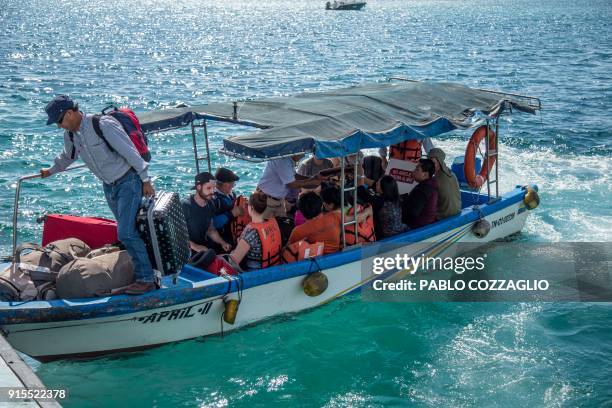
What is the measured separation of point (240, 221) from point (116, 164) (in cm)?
255

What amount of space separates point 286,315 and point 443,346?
192cm

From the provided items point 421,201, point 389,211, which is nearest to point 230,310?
point 389,211

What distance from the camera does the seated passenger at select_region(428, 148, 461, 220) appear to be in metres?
10.4

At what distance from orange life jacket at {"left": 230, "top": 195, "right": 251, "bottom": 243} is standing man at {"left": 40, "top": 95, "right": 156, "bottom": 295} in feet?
6.52

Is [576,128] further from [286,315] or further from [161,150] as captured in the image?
[286,315]

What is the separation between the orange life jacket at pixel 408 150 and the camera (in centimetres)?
1119

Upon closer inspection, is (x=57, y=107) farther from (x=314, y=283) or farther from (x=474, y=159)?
(x=474, y=159)

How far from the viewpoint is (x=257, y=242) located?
8.66 metres

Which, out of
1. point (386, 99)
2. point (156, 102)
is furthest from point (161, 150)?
point (386, 99)

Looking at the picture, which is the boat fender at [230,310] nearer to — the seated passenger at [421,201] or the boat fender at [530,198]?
the seated passenger at [421,201]

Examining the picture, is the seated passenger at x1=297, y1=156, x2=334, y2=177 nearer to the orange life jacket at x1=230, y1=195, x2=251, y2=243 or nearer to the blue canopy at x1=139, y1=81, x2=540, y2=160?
the blue canopy at x1=139, y1=81, x2=540, y2=160

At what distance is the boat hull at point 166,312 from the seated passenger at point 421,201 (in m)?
1.21

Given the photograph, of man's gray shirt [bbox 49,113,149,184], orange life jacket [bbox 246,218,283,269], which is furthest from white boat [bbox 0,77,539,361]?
man's gray shirt [bbox 49,113,149,184]

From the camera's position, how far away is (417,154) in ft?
36.8
